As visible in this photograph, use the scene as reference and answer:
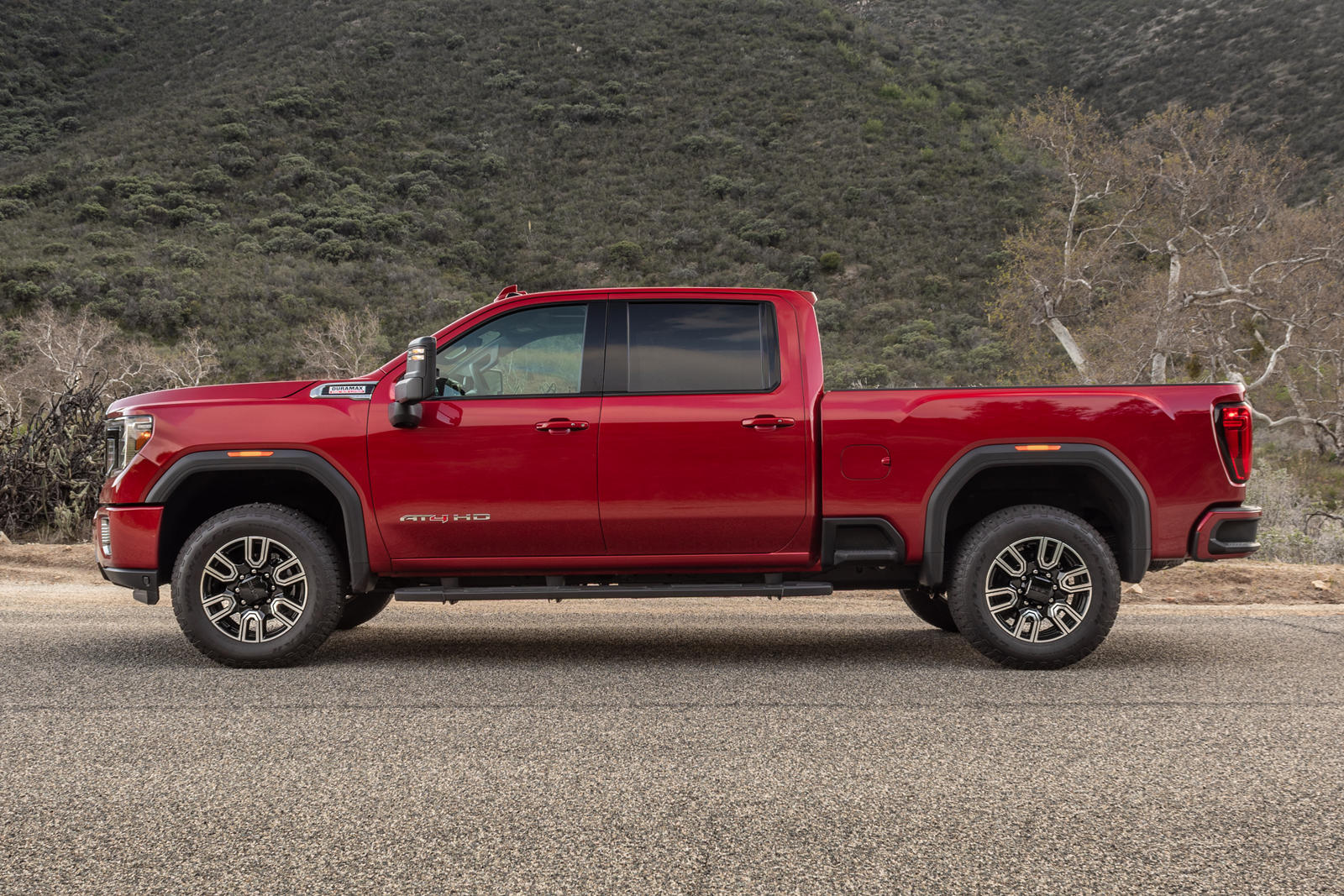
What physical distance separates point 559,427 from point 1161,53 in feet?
233

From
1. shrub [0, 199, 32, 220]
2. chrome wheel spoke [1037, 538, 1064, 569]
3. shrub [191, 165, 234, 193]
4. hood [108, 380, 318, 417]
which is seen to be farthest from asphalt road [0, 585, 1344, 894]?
shrub [0, 199, 32, 220]

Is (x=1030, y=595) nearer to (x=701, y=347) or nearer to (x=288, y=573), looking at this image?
(x=701, y=347)

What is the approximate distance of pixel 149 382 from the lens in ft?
96.6

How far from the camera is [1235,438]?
18.1 ft

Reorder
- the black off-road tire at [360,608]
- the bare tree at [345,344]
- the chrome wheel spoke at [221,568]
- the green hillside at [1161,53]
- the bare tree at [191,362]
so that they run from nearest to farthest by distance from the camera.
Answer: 1. the chrome wheel spoke at [221,568]
2. the black off-road tire at [360,608]
3. the bare tree at [191,362]
4. the bare tree at [345,344]
5. the green hillside at [1161,53]

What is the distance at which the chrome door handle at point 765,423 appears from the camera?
5.59 m

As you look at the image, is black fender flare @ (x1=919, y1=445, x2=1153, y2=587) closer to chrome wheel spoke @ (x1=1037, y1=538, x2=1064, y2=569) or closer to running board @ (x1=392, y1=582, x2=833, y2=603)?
chrome wheel spoke @ (x1=1037, y1=538, x2=1064, y2=569)

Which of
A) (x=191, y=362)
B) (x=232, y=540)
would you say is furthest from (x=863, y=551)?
(x=191, y=362)

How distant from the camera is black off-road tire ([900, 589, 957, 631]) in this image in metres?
7.11

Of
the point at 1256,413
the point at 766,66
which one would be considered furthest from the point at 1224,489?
the point at 766,66

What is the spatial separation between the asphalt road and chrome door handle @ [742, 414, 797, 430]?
4.62 feet

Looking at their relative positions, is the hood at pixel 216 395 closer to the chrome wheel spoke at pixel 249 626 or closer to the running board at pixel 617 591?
the chrome wheel spoke at pixel 249 626

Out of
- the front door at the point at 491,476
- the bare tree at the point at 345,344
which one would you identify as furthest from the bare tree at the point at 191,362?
the front door at the point at 491,476

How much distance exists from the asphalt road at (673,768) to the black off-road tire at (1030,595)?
146mm
